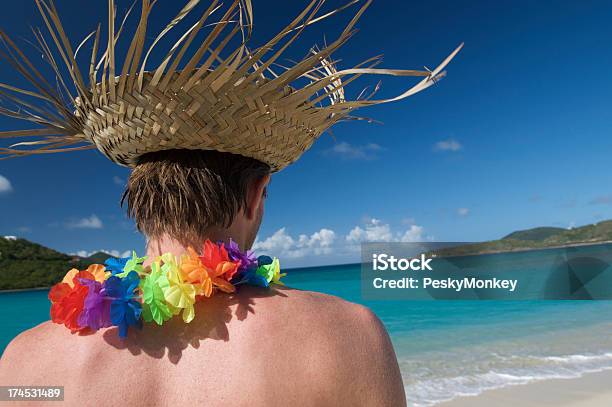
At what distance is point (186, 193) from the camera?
127cm

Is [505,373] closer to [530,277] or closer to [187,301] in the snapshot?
[187,301]

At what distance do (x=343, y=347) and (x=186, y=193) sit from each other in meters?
0.58

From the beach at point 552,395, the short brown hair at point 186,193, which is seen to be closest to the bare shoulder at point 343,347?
the short brown hair at point 186,193

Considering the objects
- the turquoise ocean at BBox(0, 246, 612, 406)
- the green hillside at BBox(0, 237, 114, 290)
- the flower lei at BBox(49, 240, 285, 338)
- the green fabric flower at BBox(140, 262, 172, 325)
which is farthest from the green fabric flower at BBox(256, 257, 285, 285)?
the green hillside at BBox(0, 237, 114, 290)

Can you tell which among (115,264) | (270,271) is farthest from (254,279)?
(115,264)

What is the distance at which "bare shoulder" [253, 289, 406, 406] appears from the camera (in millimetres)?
1098

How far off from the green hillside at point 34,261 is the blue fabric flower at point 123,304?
1467 inches

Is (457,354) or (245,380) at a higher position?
(245,380)

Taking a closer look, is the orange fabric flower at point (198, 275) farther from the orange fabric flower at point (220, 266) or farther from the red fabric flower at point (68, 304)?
the red fabric flower at point (68, 304)

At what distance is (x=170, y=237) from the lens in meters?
1.31

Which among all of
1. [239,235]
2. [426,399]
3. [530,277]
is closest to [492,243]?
[530,277]

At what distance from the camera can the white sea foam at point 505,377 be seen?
573 cm

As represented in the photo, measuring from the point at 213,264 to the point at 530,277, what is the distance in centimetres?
2659

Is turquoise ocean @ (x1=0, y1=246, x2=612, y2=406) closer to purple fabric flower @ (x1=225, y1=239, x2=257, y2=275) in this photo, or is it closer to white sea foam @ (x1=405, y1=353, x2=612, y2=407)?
white sea foam @ (x1=405, y1=353, x2=612, y2=407)
